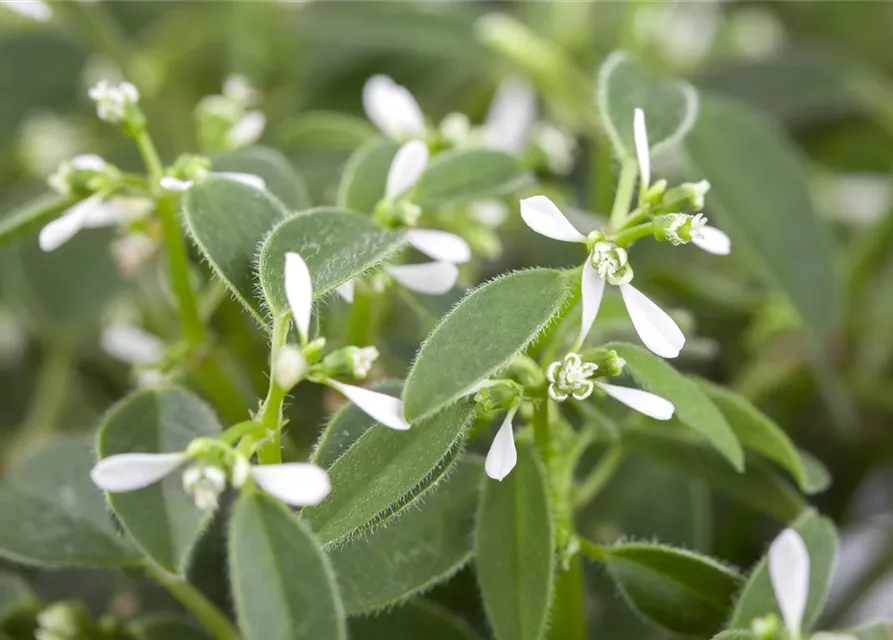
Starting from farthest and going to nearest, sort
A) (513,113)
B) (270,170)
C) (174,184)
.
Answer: (513,113), (270,170), (174,184)

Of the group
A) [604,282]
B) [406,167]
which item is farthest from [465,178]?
[604,282]

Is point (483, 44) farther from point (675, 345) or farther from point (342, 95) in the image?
point (675, 345)

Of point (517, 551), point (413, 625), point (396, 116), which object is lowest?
point (413, 625)

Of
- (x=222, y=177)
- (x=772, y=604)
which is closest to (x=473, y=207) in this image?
(x=222, y=177)

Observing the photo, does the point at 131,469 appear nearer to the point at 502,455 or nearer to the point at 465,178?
the point at 502,455

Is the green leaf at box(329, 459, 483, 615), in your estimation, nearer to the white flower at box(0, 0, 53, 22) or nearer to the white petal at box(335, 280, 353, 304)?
the white petal at box(335, 280, 353, 304)

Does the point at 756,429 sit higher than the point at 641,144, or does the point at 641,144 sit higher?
the point at 641,144
